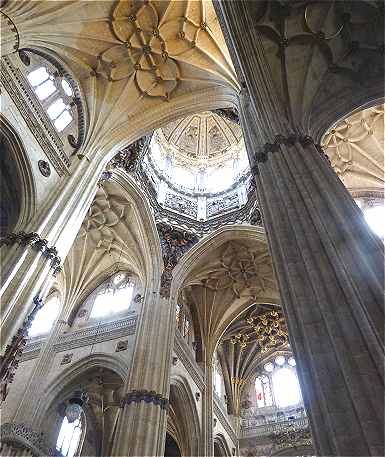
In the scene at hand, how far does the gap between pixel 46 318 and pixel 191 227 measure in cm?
698

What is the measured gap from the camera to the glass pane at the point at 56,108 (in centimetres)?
1114

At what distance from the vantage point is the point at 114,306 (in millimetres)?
15695

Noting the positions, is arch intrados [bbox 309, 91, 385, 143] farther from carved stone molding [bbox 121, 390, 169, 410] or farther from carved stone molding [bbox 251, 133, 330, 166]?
carved stone molding [bbox 121, 390, 169, 410]

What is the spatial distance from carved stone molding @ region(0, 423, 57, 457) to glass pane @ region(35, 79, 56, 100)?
9.21 meters

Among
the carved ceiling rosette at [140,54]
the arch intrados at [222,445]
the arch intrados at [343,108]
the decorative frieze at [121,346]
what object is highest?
the carved ceiling rosette at [140,54]

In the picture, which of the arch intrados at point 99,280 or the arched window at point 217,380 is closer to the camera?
the arch intrados at point 99,280

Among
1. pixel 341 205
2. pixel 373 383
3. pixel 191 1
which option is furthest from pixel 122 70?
pixel 373 383

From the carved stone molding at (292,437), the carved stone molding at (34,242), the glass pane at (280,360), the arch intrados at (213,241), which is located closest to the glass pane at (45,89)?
the carved stone molding at (34,242)

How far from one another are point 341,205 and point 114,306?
11726mm

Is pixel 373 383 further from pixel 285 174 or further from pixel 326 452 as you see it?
pixel 285 174

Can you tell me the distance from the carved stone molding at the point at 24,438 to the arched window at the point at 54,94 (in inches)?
334

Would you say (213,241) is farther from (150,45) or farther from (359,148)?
(150,45)

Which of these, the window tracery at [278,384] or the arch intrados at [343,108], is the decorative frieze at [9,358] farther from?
the window tracery at [278,384]

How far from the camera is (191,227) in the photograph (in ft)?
54.7
